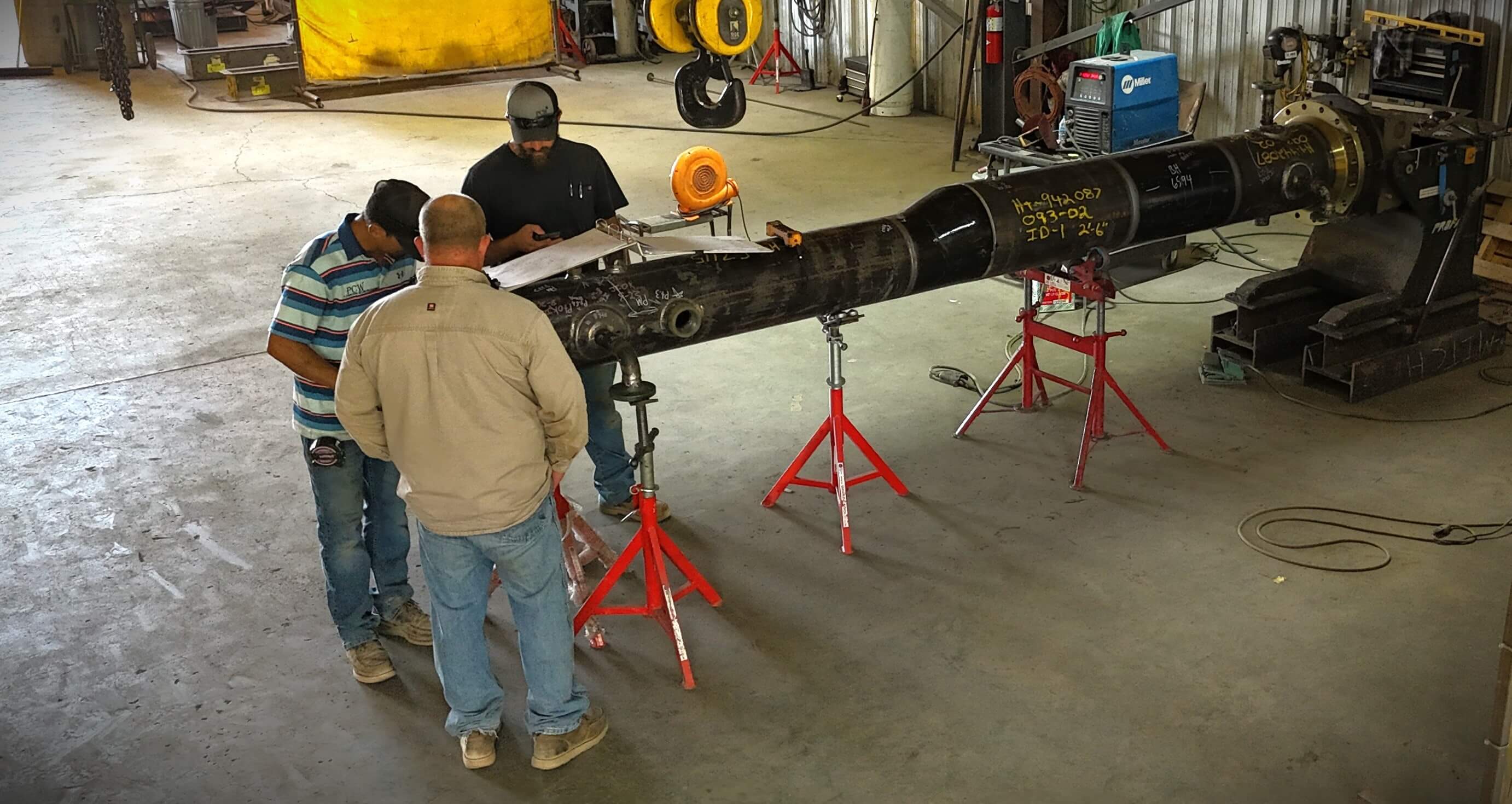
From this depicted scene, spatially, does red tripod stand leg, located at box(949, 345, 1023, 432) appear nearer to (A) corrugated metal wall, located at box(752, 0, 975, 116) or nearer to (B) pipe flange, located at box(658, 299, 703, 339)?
(B) pipe flange, located at box(658, 299, 703, 339)

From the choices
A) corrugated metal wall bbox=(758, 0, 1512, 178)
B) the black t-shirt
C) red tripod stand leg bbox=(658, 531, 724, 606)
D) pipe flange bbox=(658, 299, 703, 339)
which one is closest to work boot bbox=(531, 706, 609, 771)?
red tripod stand leg bbox=(658, 531, 724, 606)

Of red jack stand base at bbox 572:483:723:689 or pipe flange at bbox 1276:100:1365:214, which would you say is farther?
pipe flange at bbox 1276:100:1365:214

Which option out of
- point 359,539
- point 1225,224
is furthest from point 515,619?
point 1225,224

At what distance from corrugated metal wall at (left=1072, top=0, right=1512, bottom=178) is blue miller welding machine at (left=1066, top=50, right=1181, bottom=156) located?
1383 millimetres

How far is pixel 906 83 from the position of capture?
12492 millimetres

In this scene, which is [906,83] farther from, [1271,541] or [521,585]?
[521,585]

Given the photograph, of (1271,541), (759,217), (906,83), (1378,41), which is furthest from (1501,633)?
(906,83)

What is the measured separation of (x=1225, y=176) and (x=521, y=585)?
11.0ft

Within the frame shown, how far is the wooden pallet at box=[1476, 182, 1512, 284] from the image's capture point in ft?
22.7

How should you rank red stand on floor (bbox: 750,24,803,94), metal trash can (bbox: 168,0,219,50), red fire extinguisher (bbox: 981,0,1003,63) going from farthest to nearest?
metal trash can (bbox: 168,0,219,50)
red stand on floor (bbox: 750,24,803,94)
red fire extinguisher (bbox: 981,0,1003,63)

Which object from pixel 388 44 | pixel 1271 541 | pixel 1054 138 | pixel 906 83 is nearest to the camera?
pixel 1271 541

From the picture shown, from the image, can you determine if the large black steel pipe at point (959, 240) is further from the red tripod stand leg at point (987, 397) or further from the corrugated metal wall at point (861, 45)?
the corrugated metal wall at point (861, 45)

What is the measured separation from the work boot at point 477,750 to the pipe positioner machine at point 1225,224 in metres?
1.17

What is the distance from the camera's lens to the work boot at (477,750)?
12.2 ft
